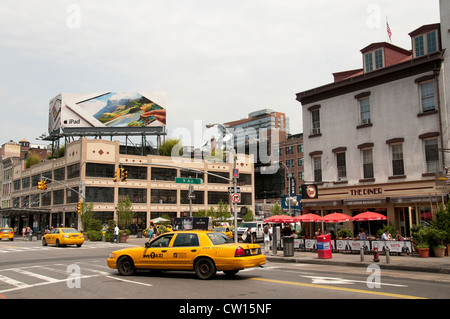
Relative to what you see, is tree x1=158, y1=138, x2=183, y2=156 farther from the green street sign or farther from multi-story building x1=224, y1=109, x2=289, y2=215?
the green street sign

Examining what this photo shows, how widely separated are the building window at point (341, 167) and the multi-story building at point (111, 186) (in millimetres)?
27037

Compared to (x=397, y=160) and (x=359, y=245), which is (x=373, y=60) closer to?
(x=397, y=160)

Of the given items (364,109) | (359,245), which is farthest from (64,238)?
(364,109)

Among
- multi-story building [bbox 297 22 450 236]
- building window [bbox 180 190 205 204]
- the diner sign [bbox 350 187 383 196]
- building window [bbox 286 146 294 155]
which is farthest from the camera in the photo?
building window [bbox 286 146 294 155]

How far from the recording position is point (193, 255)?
13883 millimetres

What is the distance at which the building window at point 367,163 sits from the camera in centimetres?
2866

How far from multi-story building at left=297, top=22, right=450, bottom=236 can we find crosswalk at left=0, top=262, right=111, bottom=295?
18.6m

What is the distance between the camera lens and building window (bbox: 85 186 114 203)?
60344 mm

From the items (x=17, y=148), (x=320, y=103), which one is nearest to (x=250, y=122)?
(x=17, y=148)

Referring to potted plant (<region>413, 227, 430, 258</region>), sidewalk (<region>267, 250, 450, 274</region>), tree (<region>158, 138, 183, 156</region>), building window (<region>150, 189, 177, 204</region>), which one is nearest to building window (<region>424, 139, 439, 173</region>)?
potted plant (<region>413, 227, 430, 258</region>)

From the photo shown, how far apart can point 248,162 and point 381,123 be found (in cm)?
5047

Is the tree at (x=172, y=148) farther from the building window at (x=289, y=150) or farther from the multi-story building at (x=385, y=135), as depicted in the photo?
the multi-story building at (x=385, y=135)

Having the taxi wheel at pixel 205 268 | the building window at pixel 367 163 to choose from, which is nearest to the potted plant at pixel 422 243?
the building window at pixel 367 163

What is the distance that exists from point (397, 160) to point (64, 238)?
1050 inches
